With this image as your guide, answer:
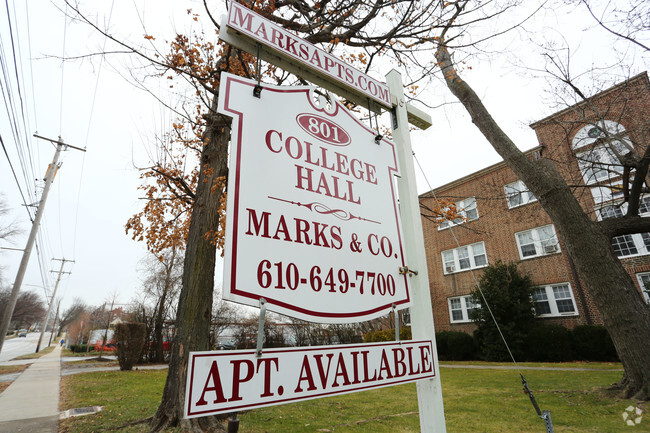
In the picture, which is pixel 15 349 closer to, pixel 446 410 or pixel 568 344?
pixel 446 410

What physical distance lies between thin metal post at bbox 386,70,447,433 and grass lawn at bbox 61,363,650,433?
12.0 ft

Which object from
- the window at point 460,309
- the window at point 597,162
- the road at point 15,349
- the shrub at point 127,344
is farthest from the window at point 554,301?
the road at point 15,349

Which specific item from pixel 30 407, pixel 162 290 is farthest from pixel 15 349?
pixel 30 407

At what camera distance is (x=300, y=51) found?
2037 millimetres

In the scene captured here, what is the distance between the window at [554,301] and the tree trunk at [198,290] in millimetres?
15417

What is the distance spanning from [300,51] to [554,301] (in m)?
17.6

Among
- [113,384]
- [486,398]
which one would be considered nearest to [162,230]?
[113,384]

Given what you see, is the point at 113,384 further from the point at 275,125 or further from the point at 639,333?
the point at 639,333

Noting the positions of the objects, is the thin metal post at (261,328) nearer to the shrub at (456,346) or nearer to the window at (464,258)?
the shrub at (456,346)

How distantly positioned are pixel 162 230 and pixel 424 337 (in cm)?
780

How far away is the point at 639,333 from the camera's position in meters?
5.79

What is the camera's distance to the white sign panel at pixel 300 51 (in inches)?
72.0

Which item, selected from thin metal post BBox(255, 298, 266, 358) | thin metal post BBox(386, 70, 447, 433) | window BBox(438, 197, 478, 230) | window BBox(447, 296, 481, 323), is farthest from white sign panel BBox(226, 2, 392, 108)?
window BBox(447, 296, 481, 323)

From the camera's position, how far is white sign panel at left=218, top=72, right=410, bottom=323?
1.38m
